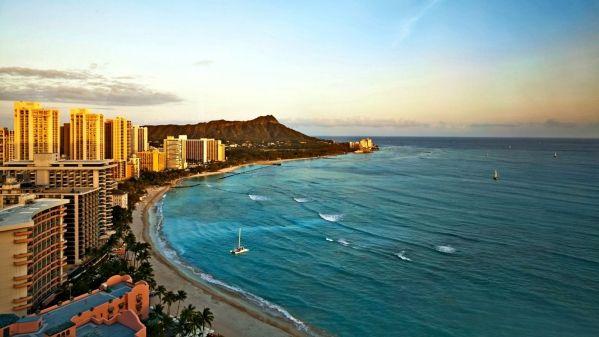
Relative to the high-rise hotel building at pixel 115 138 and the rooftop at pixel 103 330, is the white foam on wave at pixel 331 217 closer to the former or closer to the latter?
the rooftop at pixel 103 330

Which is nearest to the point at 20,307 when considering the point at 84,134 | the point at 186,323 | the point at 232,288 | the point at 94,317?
the point at 94,317

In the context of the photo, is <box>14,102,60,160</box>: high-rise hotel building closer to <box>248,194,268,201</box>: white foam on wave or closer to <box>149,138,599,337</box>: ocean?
<box>149,138,599,337</box>: ocean

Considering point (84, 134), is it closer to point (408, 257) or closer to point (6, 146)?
point (6, 146)

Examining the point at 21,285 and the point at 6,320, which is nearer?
the point at 6,320

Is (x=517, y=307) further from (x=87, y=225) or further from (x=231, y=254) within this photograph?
(x=87, y=225)

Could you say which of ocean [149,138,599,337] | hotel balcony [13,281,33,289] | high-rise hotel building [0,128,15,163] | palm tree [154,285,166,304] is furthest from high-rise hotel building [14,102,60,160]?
palm tree [154,285,166,304]

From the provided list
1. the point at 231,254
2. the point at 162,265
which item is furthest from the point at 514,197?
the point at 162,265

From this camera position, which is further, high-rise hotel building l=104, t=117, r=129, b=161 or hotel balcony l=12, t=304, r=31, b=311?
high-rise hotel building l=104, t=117, r=129, b=161
